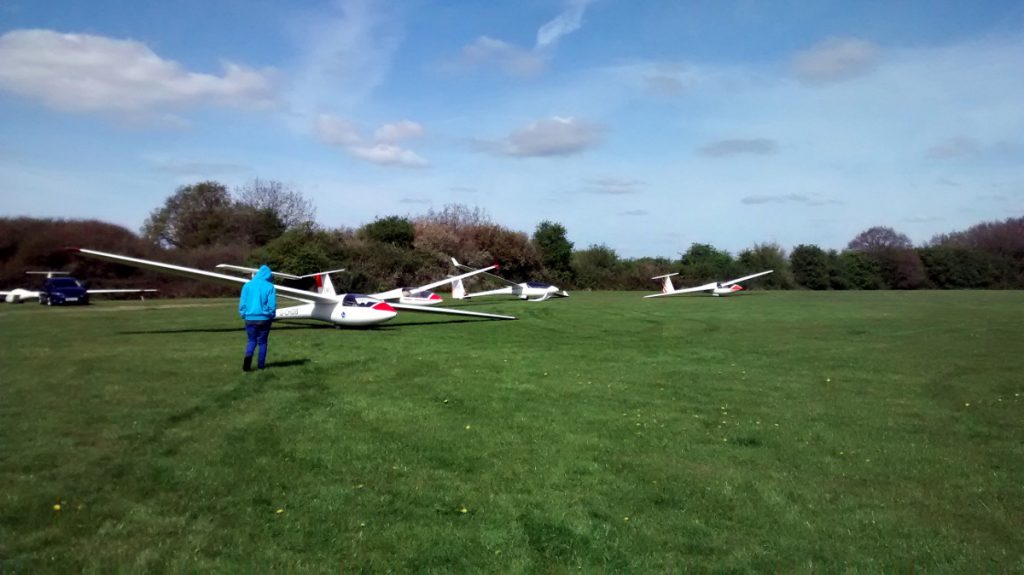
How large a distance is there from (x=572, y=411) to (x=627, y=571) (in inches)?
184

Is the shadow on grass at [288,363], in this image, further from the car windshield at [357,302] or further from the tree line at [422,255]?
the tree line at [422,255]

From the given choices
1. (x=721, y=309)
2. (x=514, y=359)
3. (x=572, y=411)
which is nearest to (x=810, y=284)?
Result: (x=721, y=309)

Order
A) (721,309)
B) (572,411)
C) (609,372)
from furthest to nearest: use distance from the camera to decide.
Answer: (721,309) < (609,372) < (572,411)

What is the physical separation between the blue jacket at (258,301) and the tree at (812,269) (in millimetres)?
63295

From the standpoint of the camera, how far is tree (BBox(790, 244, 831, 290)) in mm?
65812

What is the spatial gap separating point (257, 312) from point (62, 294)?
2865cm

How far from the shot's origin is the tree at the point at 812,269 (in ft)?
216

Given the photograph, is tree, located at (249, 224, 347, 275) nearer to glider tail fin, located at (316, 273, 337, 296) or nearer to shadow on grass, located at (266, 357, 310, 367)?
glider tail fin, located at (316, 273, 337, 296)

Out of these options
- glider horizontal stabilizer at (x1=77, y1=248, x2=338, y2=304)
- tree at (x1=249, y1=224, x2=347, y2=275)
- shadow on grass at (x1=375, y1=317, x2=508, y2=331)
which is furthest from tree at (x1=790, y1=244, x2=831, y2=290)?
glider horizontal stabilizer at (x1=77, y1=248, x2=338, y2=304)

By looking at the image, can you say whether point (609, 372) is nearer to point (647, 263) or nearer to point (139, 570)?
point (139, 570)

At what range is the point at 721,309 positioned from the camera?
3169 centimetres

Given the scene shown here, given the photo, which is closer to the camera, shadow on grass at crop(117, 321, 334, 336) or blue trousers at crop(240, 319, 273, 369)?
blue trousers at crop(240, 319, 273, 369)

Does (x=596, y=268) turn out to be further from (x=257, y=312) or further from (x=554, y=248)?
(x=257, y=312)

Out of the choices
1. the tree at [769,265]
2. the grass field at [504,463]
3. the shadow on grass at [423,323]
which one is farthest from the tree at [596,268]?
the grass field at [504,463]
